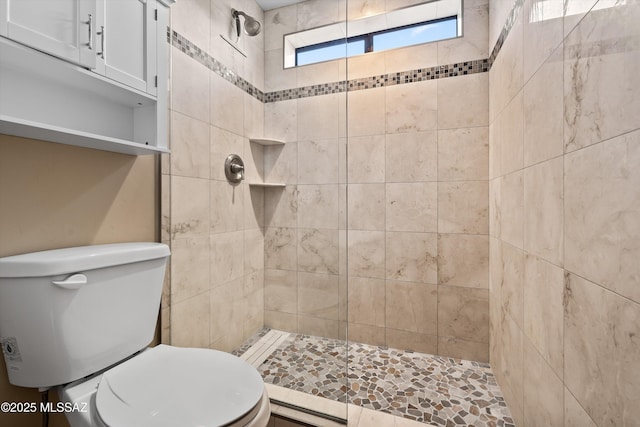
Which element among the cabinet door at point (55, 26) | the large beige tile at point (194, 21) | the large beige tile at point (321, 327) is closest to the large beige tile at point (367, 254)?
the large beige tile at point (321, 327)

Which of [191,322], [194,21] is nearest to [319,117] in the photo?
[194,21]

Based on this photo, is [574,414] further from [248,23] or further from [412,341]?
[248,23]

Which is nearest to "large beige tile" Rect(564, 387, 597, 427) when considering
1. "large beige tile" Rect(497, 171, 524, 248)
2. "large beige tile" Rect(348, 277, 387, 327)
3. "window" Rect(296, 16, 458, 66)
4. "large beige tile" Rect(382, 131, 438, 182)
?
"large beige tile" Rect(497, 171, 524, 248)

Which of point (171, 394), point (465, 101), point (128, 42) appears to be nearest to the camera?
point (171, 394)

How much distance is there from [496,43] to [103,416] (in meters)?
2.34

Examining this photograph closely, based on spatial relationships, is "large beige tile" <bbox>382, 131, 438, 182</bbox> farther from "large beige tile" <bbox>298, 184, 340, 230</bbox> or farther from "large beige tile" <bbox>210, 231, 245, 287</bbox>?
"large beige tile" <bbox>210, 231, 245, 287</bbox>

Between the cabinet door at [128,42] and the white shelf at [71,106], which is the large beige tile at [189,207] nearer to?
the white shelf at [71,106]

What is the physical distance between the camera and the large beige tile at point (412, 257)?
6.51 feet

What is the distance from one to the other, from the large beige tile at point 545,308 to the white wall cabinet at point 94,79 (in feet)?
4.92

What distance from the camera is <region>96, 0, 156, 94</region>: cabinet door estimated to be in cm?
97

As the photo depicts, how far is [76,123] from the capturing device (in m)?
1.03

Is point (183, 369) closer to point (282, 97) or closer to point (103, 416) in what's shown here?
point (103, 416)

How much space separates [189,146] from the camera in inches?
56.6

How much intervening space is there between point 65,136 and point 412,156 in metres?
1.80
